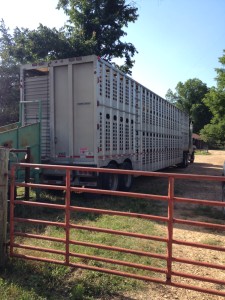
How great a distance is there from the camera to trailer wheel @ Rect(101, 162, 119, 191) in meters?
9.08

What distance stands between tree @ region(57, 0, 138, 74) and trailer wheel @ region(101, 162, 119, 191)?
50.3ft

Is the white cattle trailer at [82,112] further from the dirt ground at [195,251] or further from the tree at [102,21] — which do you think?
the tree at [102,21]

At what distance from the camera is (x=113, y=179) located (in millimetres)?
9797

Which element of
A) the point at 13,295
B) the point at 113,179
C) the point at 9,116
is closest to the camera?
the point at 13,295

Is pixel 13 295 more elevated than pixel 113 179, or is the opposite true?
pixel 113 179

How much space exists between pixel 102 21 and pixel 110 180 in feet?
57.6

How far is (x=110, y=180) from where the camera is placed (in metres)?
9.50

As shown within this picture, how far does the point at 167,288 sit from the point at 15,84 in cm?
2334

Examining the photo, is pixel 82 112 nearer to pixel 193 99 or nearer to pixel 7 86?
pixel 7 86

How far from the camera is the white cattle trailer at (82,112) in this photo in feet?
28.2

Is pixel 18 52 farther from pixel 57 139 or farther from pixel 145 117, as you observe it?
pixel 57 139

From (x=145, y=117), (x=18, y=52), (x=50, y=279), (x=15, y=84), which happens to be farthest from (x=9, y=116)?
(x=50, y=279)

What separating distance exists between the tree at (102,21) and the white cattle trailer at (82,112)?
554 inches

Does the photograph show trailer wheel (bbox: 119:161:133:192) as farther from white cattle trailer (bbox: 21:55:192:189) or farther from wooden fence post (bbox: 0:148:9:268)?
wooden fence post (bbox: 0:148:9:268)
